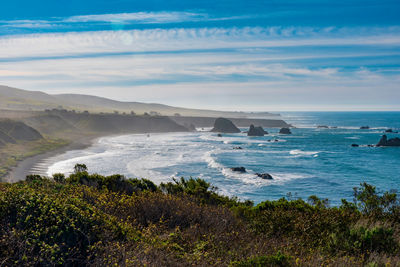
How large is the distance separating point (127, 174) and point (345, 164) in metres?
38.5

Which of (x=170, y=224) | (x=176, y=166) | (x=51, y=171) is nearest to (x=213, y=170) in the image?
(x=176, y=166)

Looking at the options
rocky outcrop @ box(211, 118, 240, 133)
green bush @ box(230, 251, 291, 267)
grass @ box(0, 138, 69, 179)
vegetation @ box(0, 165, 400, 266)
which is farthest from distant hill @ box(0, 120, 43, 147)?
green bush @ box(230, 251, 291, 267)

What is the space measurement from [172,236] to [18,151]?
72548mm

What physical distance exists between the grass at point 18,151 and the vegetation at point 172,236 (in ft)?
139

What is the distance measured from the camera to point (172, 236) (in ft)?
27.2

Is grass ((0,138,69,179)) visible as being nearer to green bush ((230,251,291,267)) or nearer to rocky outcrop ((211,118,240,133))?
green bush ((230,251,291,267))

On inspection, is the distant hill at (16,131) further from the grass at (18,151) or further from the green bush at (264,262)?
the green bush at (264,262)

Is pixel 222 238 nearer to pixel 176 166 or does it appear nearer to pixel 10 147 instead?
pixel 176 166

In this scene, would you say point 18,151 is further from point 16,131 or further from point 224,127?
point 224,127

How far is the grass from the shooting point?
51.8m

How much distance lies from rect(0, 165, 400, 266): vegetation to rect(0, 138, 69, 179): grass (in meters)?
42.3

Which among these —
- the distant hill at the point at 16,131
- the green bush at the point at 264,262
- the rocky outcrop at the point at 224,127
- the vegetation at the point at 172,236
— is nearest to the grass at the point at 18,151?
the distant hill at the point at 16,131

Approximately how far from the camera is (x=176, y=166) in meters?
52.5

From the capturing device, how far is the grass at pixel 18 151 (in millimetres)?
51825
